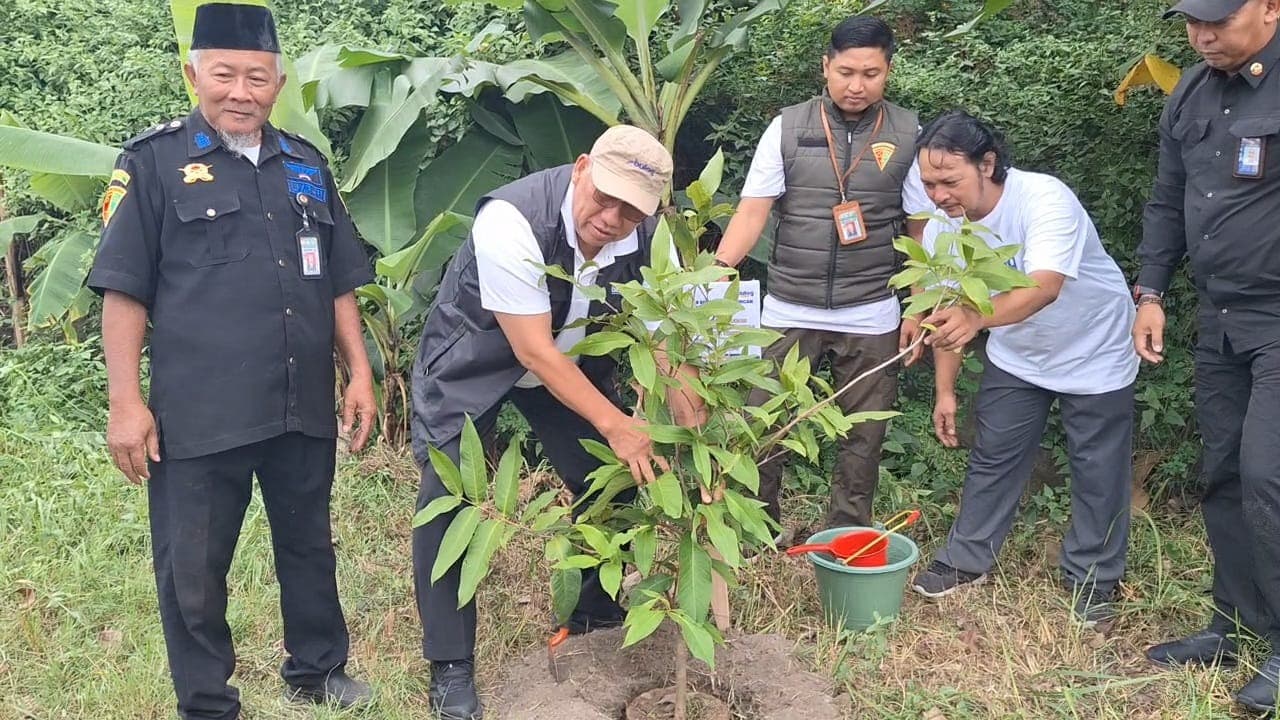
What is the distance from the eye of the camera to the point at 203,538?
2604 mm

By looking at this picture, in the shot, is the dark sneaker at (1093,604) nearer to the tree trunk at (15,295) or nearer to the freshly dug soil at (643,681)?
the freshly dug soil at (643,681)

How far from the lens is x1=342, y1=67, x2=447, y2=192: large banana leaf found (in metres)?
4.20

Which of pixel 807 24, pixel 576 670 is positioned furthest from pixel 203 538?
pixel 807 24

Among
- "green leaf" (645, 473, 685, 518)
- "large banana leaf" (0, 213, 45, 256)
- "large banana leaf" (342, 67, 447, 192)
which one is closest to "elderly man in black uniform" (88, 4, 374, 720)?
"green leaf" (645, 473, 685, 518)

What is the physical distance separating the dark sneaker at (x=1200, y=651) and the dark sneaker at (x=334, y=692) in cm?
231

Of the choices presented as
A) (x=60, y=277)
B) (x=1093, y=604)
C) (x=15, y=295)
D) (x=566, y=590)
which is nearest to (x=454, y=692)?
(x=566, y=590)

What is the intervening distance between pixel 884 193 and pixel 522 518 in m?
1.76

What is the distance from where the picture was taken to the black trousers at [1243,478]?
2.84 metres

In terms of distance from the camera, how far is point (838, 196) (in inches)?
144

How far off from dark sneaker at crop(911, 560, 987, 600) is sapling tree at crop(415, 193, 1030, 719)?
1.20 meters

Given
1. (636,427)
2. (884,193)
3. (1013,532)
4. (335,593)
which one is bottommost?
(1013,532)

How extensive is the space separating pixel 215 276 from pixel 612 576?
3.79 ft

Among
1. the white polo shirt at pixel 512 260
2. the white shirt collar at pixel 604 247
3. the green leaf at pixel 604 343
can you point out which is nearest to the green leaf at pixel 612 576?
the green leaf at pixel 604 343

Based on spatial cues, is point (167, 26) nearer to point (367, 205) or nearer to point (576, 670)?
point (367, 205)
